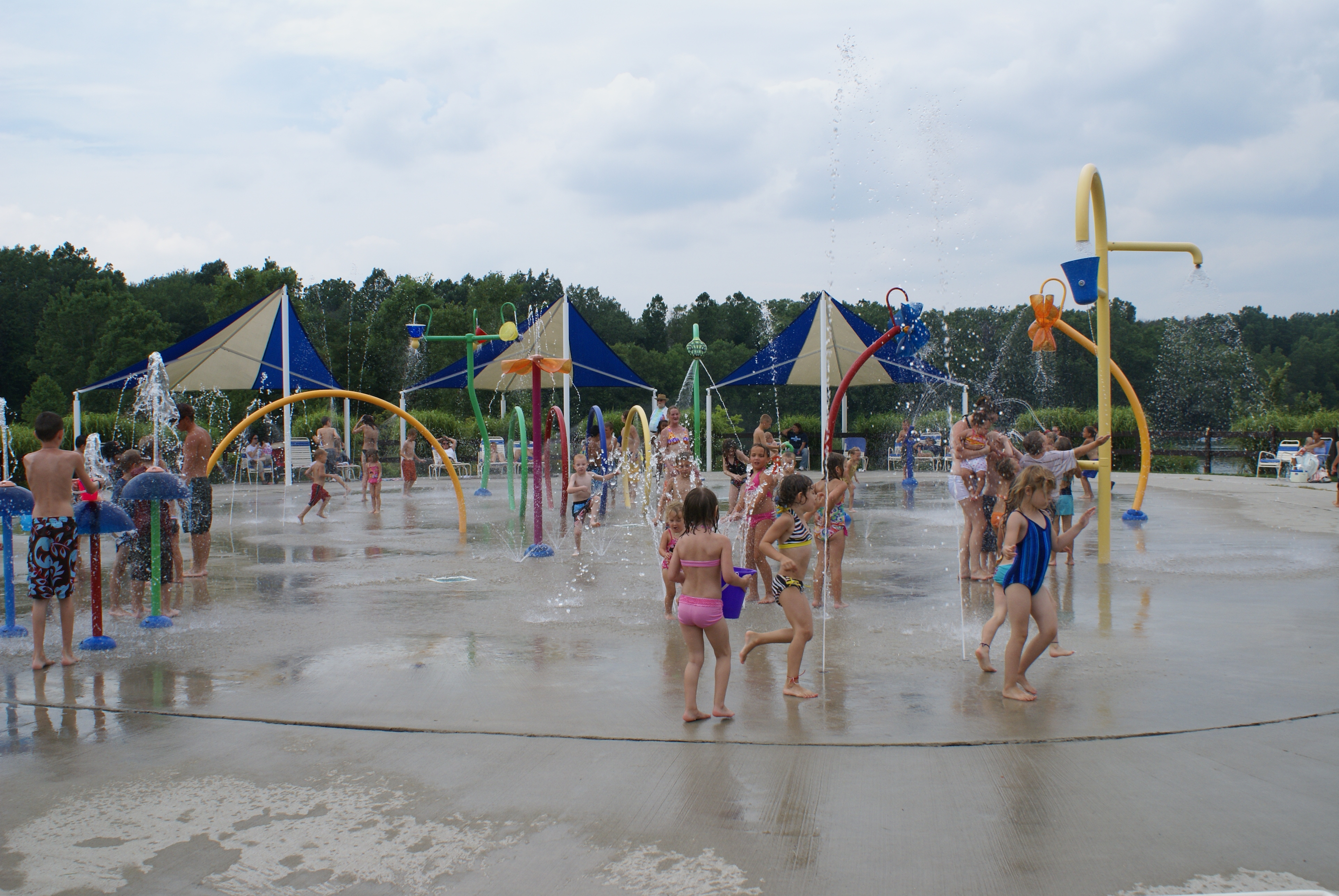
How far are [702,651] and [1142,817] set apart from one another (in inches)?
85.3

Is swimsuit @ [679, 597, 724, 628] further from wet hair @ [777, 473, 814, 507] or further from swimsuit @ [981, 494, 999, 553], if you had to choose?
swimsuit @ [981, 494, 999, 553]

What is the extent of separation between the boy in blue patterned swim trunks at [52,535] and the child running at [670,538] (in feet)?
13.1

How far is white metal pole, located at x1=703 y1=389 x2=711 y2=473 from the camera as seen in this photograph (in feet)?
88.3

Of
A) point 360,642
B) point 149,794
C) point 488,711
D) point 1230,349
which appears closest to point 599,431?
point 360,642

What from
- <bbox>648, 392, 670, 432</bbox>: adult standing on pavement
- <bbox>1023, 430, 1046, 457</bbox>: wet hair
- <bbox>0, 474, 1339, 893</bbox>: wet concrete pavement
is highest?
<bbox>648, 392, 670, 432</bbox>: adult standing on pavement

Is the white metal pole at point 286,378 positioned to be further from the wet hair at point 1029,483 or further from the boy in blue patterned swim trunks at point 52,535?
the wet hair at point 1029,483

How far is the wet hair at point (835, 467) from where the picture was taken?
7312 millimetres

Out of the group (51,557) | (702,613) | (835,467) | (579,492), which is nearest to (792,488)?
(702,613)

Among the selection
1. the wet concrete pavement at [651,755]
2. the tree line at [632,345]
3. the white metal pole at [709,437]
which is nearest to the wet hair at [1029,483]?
the wet concrete pavement at [651,755]

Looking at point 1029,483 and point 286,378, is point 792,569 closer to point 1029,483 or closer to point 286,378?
point 1029,483

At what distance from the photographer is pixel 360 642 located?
6.90 m

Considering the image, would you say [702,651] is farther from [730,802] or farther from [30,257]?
[30,257]

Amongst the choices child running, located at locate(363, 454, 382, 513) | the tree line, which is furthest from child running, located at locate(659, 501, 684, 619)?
the tree line

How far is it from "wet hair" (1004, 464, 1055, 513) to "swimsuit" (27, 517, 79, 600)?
5.96 m
